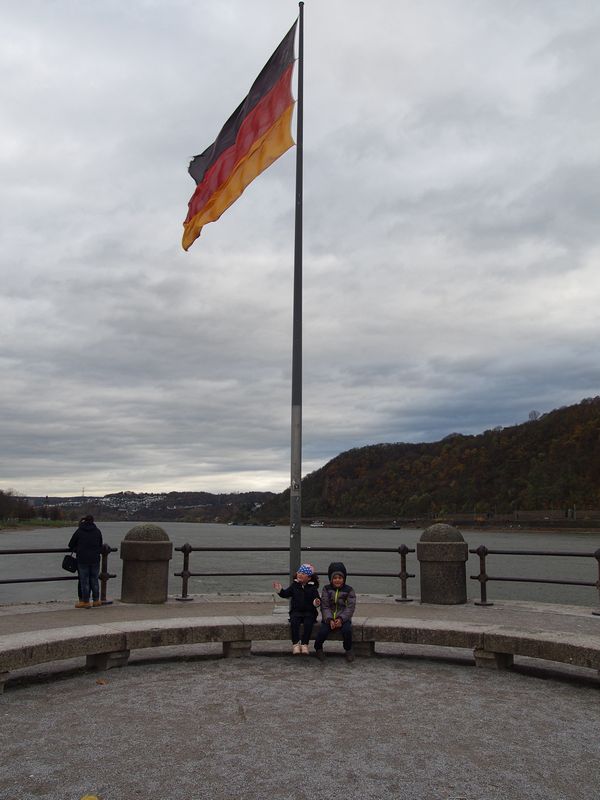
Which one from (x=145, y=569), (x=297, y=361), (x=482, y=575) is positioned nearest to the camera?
(x=297, y=361)

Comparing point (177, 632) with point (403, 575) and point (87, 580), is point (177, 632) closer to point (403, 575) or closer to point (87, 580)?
point (87, 580)

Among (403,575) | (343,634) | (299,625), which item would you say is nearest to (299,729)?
(343,634)

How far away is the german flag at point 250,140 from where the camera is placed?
32.8 feet

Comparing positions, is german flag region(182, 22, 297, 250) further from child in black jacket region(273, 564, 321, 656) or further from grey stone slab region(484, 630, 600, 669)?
grey stone slab region(484, 630, 600, 669)

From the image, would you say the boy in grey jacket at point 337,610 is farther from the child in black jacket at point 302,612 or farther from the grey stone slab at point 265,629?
the grey stone slab at point 265,629

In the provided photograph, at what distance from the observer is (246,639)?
7.36 meters

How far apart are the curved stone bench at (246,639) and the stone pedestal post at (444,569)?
2820 mm

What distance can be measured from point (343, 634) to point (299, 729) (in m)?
2.20

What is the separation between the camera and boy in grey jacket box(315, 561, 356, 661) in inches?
282

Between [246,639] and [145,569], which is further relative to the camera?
[145,569]

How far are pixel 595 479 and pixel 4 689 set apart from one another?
135m

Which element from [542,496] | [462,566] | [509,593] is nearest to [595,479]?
[542,496]

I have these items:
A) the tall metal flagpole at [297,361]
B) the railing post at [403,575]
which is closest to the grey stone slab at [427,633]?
the tall metal flagpole at [297,361]

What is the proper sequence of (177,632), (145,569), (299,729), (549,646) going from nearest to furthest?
(299,729)
(549,646)
(177,632)
(145,569)
